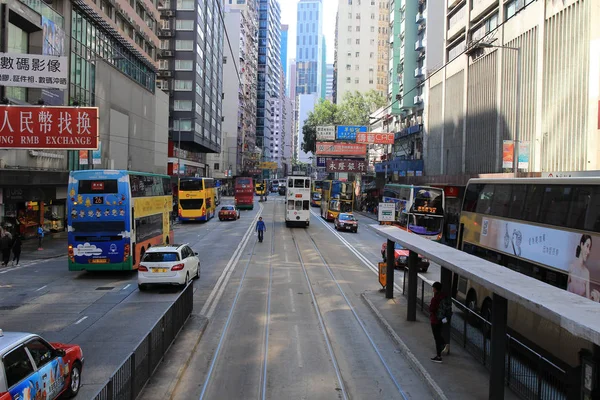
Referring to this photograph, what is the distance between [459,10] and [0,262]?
39.1 meters

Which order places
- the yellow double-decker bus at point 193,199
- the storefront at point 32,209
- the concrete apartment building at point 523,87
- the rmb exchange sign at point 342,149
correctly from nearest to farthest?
1. the concrete apartment building at point 523,87
2. the storefront at point 32,209
3. the yellow double-decker bus at point 193,199
4. the rmb exchange sign at point 342,149

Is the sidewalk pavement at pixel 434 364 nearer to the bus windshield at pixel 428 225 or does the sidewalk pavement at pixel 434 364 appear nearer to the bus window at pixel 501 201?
the bus window at pixel 501 201

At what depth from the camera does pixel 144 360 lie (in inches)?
339

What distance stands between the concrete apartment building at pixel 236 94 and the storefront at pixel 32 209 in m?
66.3

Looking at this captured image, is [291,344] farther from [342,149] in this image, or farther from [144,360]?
[342,149]

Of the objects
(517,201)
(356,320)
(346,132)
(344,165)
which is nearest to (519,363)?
(517,201)

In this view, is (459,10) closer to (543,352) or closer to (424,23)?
(424,23)

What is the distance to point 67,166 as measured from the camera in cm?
3516

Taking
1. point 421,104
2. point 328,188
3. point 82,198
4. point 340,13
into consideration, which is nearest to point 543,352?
point 82,198

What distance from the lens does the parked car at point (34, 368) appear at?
6.11 meters

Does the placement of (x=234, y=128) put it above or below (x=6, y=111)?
above

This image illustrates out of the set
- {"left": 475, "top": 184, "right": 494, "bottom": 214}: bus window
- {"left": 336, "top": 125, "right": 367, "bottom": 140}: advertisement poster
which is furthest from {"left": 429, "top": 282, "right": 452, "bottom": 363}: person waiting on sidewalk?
{"left": 336, "top": 125, "right": 367, "bottom": 140}: advertisement poster

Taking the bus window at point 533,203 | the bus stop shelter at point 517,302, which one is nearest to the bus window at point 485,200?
the bus window at point 533,203

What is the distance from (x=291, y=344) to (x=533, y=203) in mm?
6152
